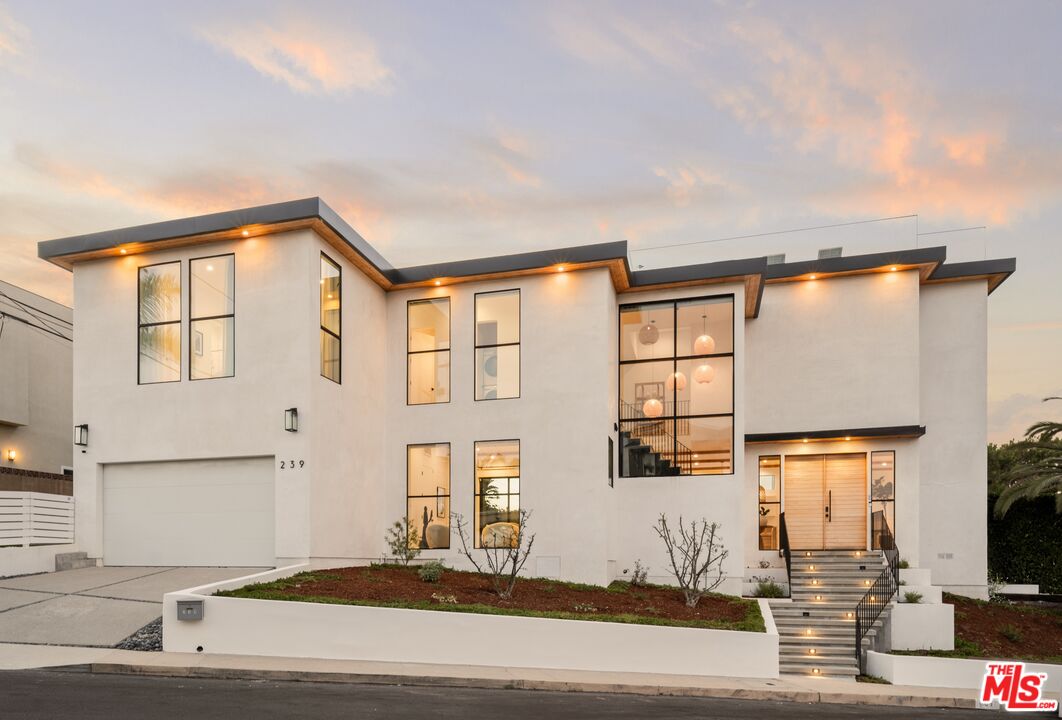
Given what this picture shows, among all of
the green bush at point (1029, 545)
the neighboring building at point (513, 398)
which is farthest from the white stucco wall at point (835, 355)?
the green bush at point (1029, 545)

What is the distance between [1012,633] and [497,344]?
477 inches

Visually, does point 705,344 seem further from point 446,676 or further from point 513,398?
point 446,676

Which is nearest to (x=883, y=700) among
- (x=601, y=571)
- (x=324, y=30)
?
(x=601, y=571)

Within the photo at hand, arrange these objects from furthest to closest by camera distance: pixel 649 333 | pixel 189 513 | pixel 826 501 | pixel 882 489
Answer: pixel 826 501
pixel 882 489
pixel 649 333
pixel 189 513

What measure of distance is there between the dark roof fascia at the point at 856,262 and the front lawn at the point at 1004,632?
Result: 7903 millimetres

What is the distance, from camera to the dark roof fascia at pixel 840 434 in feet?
61.8

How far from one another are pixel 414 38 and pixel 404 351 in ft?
22.3

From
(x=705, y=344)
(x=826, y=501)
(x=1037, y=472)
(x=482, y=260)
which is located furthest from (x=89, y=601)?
(x=1037, y=472)

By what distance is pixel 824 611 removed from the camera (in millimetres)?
15938

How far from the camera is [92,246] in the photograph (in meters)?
16.6

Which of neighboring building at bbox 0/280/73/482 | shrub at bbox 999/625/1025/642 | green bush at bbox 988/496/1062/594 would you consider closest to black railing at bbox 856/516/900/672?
shrub at bbox 999/625/1025/642

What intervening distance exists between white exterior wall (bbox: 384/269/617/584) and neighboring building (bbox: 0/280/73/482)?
15489 mm

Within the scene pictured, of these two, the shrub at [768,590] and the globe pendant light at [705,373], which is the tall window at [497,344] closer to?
the globe pendant light at [705,373]

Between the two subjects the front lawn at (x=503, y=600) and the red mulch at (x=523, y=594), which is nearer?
the front lawn at (x=503, y=600)
